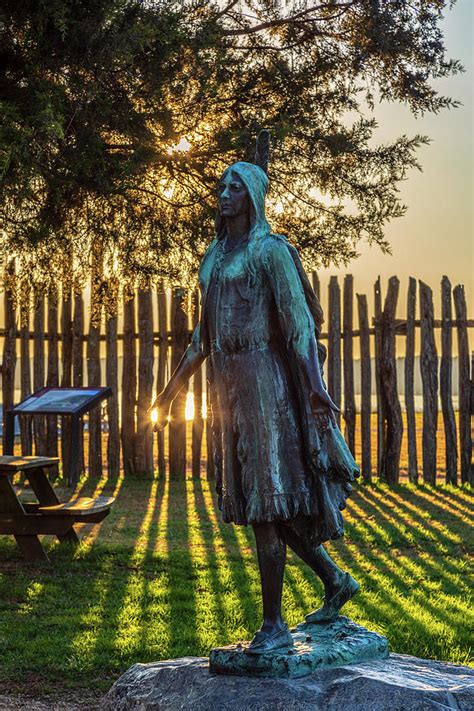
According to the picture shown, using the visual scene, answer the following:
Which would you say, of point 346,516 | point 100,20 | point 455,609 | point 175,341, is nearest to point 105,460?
point 175,341

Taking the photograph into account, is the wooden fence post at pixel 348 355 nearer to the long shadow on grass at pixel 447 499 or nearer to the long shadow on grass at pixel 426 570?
the long shadow on grass at pixel 447 499

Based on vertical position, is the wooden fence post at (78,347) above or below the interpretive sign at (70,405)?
above

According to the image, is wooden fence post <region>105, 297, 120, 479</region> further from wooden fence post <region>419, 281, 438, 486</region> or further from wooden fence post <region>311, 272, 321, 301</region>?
wooden fence post <region>419, 281, 438, 486</region>

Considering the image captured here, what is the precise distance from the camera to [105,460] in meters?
15.4

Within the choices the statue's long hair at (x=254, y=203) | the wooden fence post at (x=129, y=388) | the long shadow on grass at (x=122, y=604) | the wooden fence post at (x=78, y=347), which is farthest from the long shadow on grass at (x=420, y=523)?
the statue's long hair at (x=254, y=203)

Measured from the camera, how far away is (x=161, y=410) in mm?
4621

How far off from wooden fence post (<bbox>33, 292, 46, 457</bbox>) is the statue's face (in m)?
10.2

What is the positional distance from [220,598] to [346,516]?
13.5ft

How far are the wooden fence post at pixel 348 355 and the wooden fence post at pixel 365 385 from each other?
5.6 inches

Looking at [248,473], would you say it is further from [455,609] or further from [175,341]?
[175,341]

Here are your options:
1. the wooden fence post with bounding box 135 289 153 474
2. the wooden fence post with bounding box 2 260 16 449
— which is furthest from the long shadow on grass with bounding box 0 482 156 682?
the wooden fence post with bounding box 2 260 16 449

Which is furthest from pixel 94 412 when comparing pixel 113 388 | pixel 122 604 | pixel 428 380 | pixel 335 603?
pixel 335 603

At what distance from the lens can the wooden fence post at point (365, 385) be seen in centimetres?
1364

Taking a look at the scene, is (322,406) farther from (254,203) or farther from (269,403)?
(254,203)
